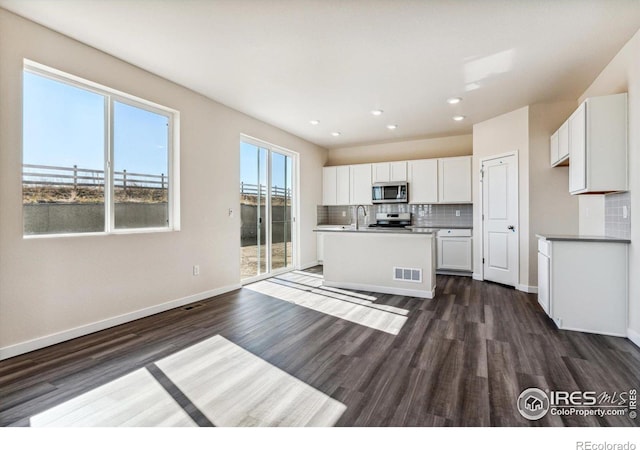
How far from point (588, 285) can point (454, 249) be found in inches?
115

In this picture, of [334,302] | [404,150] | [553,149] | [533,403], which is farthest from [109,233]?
[404,150]

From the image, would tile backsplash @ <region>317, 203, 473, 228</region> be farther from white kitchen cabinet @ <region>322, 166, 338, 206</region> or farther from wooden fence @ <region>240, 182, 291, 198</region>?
wooden fence @ <region>240, 182, 291, 198</region>

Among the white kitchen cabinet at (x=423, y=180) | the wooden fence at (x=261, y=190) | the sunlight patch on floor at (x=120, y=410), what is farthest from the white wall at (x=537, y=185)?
the sunlight patch on floor at (x=120, y=410)

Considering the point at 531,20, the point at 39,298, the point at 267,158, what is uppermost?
the point at 531,20

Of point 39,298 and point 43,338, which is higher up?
point 39,298

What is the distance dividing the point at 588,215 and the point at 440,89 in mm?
2507

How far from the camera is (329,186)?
7473 millimetres

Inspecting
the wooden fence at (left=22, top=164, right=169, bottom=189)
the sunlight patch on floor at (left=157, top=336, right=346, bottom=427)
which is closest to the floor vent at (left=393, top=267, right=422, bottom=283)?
the sunlight patch on floor at (left=157, top=336, right=346, bottom=427)

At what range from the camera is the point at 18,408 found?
189 cm

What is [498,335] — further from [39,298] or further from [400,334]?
[39,298]

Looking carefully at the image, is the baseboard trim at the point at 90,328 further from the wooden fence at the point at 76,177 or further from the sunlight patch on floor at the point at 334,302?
the wooden fence at the point at 76,177
